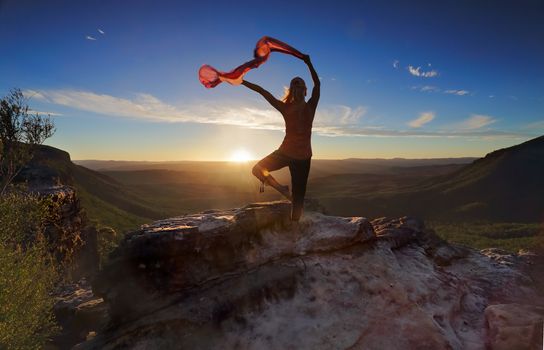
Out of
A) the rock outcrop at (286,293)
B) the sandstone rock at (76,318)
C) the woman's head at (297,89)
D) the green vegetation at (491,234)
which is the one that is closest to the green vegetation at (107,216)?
the sandstone rock at (76,318)

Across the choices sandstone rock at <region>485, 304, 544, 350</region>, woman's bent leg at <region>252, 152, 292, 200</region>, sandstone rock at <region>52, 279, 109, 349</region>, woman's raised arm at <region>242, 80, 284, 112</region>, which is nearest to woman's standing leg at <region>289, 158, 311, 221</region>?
woman's bent leg at <region>252, 152, 292, 200</region>

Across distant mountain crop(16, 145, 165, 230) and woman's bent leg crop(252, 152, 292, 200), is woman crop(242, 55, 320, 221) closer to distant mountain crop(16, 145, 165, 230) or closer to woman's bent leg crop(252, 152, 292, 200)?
woman's bent leg crop(252, 152, 292, 200)

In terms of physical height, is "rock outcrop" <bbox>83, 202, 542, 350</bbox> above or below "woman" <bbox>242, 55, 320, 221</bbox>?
below

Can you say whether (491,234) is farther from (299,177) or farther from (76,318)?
(76,318)

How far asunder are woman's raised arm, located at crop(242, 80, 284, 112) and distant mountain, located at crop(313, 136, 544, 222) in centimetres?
8218

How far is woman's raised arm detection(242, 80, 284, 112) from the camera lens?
8.80m

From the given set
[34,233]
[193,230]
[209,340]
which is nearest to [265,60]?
[193,230]

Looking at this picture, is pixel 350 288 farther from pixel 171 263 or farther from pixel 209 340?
pixel 171 263

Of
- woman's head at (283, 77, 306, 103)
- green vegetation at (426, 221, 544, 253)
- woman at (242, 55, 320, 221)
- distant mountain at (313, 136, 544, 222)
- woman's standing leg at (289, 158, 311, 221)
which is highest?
woman's head at (283, 77, 306, 103)

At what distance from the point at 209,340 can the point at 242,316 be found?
A: 2.98 feet

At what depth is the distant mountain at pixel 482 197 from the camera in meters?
80.6

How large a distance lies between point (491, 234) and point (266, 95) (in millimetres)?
65633

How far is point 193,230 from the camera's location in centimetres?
907

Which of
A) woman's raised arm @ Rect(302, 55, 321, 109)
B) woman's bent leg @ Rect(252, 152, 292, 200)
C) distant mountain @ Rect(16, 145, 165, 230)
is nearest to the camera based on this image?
woman's raised arm @ Rect(302, 55, 321, 109)
